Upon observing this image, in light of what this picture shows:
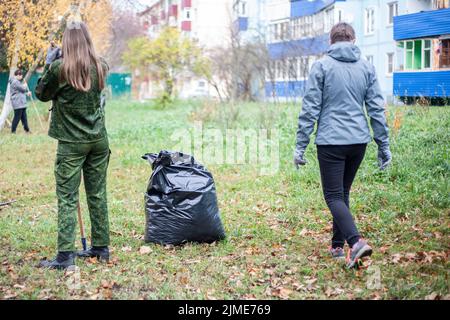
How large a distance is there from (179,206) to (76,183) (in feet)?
3.55

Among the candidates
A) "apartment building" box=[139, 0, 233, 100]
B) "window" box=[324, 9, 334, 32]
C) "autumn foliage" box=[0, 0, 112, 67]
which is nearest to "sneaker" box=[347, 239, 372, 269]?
"autumn foliage" box=[0, 0, 112, 67]

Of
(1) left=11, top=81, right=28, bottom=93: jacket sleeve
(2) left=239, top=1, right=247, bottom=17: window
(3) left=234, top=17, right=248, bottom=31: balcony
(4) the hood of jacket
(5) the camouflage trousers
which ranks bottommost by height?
(5) the camouflage trousers

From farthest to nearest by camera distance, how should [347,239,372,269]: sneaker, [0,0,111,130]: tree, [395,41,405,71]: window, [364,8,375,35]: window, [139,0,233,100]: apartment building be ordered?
1. [139,0,233,100]: apartment building
2. [364,8,375,35]: window
3. [395,41,405,71]: window
4. [0,0,111,130]: tree
5. [347,239,372,269]: sneaker

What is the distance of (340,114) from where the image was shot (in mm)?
4422

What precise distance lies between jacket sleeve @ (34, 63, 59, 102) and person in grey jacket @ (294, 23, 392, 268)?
1947 millimetres

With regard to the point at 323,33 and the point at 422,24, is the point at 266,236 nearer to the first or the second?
the point at 422,24

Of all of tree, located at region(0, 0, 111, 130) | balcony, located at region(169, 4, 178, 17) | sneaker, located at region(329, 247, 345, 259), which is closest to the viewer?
sneaker, located at region(329, 247, 345, 259)

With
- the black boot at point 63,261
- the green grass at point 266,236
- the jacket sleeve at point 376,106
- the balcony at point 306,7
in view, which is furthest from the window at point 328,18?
the black boot at point 63,261

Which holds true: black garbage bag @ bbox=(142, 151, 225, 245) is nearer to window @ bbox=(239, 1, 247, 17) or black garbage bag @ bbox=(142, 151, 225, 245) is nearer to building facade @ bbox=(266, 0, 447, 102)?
building facade @ bbox=(266, 0, 447, 102)

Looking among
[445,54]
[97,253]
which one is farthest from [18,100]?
[445,54]

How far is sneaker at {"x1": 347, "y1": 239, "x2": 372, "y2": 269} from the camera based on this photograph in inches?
168
